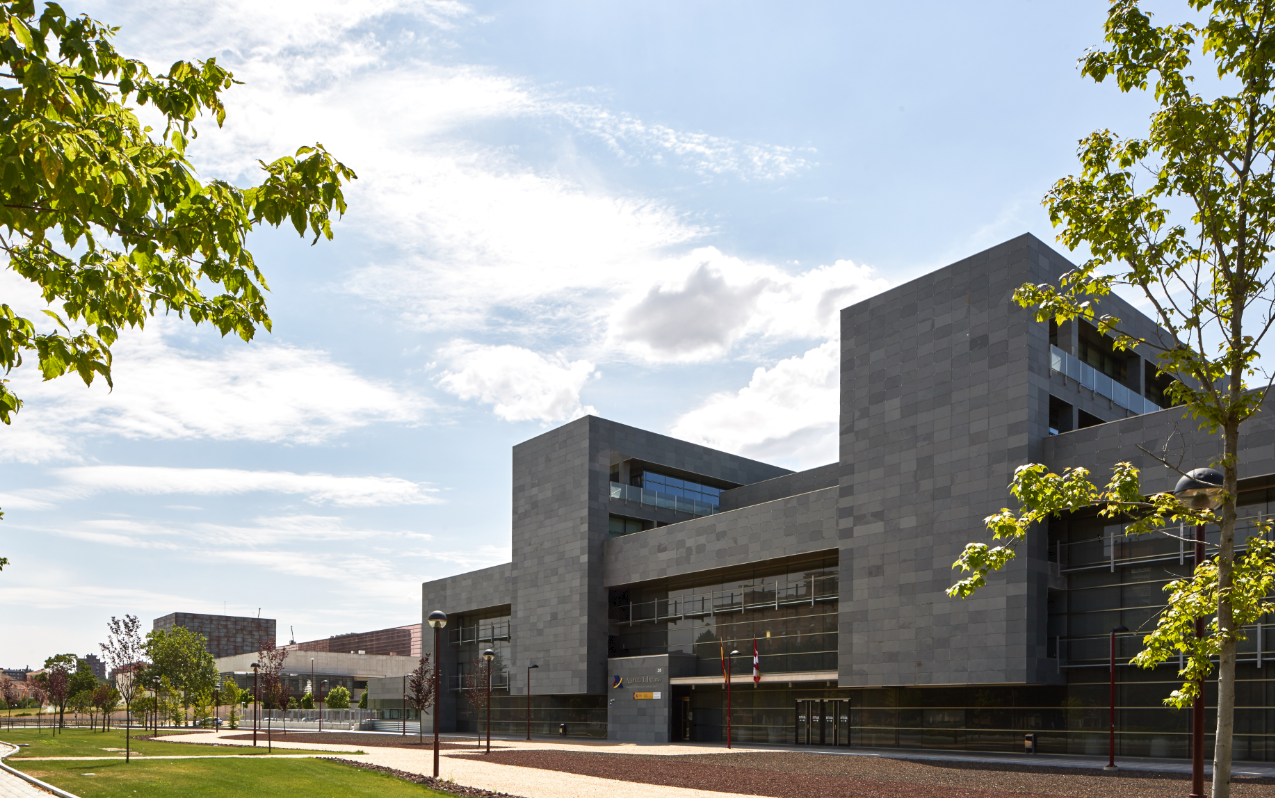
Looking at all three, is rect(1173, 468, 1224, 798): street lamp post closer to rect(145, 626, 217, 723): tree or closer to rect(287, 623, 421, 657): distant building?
rect(145, 626, 217, 723): tree

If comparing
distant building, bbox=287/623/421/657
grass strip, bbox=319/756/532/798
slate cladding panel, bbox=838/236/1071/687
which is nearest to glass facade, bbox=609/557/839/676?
slate cladding panel, bbox=838/236/1071/687

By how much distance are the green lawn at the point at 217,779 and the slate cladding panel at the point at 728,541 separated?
81.3 ft

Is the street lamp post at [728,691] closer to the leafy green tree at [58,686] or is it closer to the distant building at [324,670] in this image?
the leafy green tree at [58,686]

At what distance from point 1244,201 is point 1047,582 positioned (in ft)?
100

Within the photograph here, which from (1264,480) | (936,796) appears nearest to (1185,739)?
(1264,480)

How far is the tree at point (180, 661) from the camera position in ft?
230

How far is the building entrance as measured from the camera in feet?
155

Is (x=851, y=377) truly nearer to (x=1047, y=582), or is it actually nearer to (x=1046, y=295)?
(x=1047, y=582)

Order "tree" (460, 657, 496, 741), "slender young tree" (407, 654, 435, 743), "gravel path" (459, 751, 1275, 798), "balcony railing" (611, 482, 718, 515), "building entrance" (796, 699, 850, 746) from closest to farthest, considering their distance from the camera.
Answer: "gravel path" (459, 751, 1275, 798) → "building entrance" (796, 699, 850, 746) → "slender young tree" (407, 654, 435, 743) → "tree" (460, 657, 496, 741) → "balcony railing" (611, 482, 718, 515)

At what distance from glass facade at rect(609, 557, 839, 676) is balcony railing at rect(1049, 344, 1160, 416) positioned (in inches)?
579

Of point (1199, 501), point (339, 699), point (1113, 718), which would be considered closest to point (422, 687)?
point (1113, 718)

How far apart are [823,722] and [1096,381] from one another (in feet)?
68.2

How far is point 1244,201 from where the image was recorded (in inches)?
409

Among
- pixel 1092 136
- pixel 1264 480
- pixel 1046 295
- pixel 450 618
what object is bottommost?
pixel 450 618
